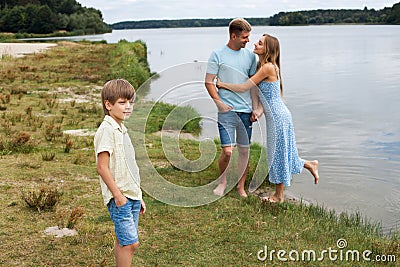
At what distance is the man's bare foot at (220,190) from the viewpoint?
5.97m

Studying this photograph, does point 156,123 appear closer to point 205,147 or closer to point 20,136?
point 20,136

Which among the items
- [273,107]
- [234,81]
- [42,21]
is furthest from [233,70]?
[42,21]

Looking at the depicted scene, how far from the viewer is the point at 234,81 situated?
5.66 meters

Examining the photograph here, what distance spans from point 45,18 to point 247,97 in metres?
91.0

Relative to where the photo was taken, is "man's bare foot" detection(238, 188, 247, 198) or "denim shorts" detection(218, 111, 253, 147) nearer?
"denim shorts" detection(218, 111, 253, 147)

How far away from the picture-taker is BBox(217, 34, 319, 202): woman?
5711 millimetres

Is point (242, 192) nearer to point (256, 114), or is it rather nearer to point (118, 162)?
point (256, 114)

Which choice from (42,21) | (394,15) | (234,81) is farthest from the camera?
(394,15)

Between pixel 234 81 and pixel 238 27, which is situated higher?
pixel 238 27

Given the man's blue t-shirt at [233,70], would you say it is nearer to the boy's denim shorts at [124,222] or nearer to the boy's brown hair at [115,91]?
the boy's brown hair at [115,91]

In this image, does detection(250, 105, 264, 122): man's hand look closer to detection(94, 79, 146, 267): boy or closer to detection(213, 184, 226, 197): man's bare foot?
detection(213, 184, 226, 197): man's bare foot

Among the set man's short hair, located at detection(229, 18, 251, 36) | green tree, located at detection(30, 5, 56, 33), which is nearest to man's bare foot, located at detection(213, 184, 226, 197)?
man's short hair, located at detection(229, 18, 251, 36)

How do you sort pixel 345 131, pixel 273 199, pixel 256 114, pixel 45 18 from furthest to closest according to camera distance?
1. pixel 45 18
2. pixel 345 131
3. pixel 273 199
4. pixel 256 114

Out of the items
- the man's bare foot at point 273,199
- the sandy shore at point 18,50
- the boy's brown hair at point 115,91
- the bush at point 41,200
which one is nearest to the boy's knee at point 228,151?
the man's bare foot at point 273,199
